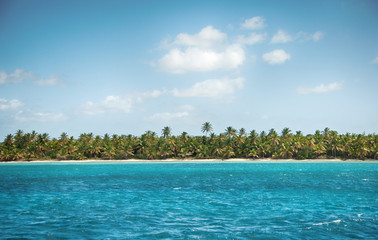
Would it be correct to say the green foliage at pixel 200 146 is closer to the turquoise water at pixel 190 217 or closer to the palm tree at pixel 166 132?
the palm tree at pixel 166 132

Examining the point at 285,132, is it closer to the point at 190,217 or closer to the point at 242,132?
the point at 242,132

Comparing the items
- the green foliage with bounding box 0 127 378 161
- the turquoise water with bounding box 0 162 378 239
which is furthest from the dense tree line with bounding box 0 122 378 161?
the turquoise water with bounding box 0 162 378 239

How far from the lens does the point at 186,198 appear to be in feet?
101

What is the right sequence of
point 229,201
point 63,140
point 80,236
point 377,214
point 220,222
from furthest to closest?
point 63,140
point 229,201
point 377,214
point 220,222
point 80,236

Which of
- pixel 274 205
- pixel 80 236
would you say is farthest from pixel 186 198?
pixel 80 236

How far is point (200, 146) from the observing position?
139 metres

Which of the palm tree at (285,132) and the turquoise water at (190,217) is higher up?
the palm tree at (285,132)

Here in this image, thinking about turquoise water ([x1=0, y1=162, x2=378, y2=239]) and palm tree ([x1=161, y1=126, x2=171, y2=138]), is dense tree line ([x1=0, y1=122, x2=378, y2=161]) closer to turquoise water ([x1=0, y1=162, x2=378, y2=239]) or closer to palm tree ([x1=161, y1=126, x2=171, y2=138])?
palm tree ([x1=161, y1=126, x2=171, y2=138])

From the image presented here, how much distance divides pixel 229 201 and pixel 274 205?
4455 mm

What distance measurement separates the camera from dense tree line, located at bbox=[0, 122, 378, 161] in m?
130

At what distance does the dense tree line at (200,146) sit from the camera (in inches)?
5123

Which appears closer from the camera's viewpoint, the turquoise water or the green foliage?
the turquoise water

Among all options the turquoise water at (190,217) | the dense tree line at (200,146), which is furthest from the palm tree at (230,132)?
the turquoise water at (190,217)

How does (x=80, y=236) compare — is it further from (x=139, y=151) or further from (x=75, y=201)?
(x=139, y=151)
